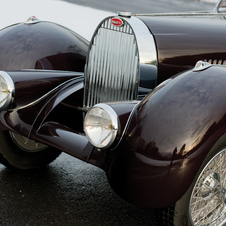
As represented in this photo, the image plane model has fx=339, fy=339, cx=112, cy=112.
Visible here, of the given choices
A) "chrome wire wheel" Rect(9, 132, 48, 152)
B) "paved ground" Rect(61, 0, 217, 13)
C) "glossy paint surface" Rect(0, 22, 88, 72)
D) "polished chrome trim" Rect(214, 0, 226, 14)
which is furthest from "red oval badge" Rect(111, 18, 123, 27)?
"paved ground" Rect(61, 0, 217, 13)

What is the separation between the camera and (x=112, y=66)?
236 cm

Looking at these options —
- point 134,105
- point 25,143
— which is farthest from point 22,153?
point 134,105

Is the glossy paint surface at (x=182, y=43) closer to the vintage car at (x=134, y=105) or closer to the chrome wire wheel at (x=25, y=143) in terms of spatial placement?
the vintage car at (x=134, y=105)

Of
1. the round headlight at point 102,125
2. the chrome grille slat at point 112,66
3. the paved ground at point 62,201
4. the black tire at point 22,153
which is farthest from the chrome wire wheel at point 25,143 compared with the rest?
the round headlight at point 102,125

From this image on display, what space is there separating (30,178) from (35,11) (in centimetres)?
788

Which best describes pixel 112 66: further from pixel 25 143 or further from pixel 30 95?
pixel 25 143

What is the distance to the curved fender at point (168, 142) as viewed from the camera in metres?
1.55

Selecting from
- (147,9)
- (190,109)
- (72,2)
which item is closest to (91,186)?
(190,109)

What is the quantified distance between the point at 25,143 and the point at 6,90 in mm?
590

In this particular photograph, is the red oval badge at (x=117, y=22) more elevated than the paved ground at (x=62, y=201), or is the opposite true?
the red oval badge at (x=117, y=22)

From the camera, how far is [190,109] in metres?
1.61

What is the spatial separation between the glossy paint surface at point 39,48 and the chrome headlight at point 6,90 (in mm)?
596

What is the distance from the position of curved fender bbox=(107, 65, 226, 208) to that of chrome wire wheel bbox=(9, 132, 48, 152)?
40.1 inches

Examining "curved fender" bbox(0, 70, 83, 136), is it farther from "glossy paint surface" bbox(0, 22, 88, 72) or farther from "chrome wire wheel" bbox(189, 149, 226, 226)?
"chrome wire wheel" bbox(189, 149, 226, 226)
